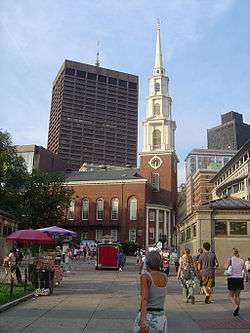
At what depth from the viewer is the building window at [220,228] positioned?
3195 centimetres

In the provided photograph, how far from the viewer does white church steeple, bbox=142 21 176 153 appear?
274ft

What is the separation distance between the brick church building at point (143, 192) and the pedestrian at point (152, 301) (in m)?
70.6

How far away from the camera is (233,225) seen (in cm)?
3203

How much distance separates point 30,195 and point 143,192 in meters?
23.8

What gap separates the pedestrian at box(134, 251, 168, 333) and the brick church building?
232 feet

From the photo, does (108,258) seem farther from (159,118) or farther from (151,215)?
(159,118)

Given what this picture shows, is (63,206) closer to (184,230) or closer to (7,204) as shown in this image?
(7,204)

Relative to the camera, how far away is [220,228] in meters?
32.0

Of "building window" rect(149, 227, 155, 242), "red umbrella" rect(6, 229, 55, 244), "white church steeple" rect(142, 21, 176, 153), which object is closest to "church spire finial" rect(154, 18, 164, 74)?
"white church steeple" rect(142, 21, 176, 153)

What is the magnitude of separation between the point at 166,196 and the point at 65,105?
10448 centimetres

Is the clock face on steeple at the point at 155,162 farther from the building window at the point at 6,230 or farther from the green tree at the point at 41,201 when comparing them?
the building window at the point at 6,230

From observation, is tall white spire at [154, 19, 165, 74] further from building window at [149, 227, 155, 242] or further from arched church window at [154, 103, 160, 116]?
building window at [149, 227, 155, 242]

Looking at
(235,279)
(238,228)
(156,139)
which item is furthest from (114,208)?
(235,279)

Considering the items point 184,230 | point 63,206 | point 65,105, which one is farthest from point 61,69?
point 184,230
